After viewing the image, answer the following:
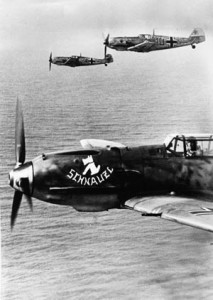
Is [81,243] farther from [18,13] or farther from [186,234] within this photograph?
[18,13]

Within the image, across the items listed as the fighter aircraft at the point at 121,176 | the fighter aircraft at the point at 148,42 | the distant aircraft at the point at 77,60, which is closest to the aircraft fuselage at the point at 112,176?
the fighter aircraft at the point at 121,176

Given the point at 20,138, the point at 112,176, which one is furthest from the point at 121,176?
the point at 20,138

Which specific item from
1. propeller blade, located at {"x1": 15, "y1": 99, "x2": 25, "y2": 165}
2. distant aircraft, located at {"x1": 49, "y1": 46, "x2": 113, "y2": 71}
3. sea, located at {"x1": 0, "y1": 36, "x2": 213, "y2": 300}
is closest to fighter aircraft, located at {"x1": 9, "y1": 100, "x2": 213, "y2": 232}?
propeller blade, located at {"x1": 15, "y1": 99, "x2": 25, "y2": 165}

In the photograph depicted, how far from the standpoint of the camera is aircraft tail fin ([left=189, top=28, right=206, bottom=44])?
39.5ft

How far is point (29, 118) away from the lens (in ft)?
71.4

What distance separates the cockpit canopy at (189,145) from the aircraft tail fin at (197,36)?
4548mm

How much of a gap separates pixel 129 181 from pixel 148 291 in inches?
88.8

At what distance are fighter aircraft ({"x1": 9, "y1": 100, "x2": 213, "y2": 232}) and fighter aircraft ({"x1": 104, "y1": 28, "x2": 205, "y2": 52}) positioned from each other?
5.82 m

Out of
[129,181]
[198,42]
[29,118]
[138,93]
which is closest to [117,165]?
[129,181]

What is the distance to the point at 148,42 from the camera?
14.6 meters

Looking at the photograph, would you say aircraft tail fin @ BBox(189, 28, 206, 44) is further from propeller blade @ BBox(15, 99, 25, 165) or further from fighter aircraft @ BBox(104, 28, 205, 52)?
propeller blade @ BBox(15, 99, 25, 165)

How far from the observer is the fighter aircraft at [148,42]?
1368cm

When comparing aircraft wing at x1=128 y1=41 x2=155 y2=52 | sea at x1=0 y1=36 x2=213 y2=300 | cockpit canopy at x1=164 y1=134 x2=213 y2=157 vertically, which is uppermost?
aircraft wing at x1=128 y1=41 x2=155 y2=52

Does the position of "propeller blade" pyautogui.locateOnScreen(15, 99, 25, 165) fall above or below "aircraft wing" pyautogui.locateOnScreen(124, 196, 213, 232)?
above
